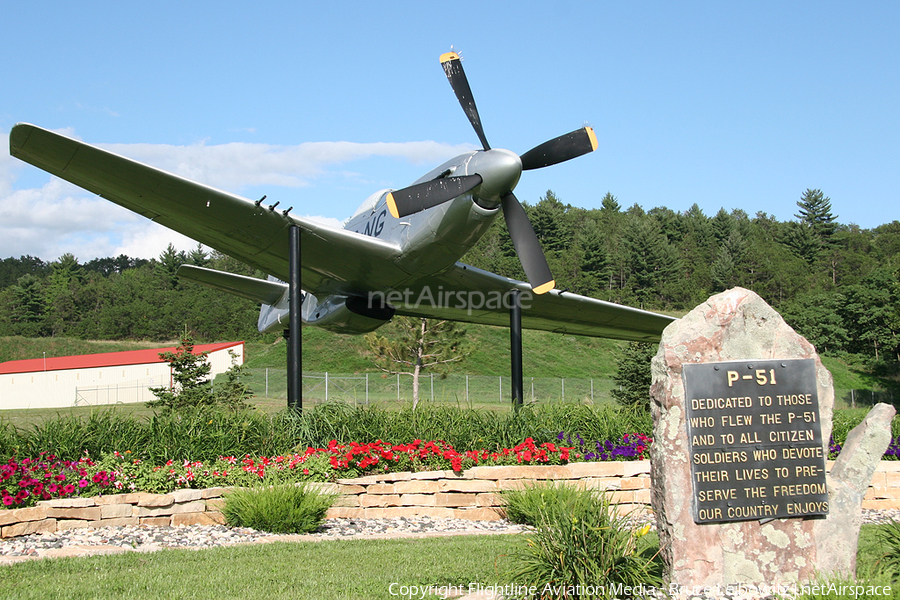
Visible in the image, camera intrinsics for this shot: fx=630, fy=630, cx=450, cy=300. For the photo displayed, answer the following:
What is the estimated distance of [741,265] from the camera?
245ft

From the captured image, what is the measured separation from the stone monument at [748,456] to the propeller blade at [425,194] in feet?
17.8

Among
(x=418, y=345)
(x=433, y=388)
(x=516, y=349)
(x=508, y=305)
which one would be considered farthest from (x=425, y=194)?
(x=433, y=388)

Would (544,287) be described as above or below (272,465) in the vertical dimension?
above

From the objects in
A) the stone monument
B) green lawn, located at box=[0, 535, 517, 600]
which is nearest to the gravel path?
green lawn, located at box=[0, 535, 517, 600]

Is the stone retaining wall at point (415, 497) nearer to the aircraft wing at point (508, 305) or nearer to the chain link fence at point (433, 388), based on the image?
the aircraft wing at point (508, 305)

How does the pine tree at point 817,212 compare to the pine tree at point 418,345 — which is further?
the pine tree at point 817,212

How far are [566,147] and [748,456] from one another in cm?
680

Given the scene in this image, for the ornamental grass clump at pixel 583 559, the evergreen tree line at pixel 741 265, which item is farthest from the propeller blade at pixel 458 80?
the evergreen tree line at pixel 741 265

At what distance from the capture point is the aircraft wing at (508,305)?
13922 millimetres

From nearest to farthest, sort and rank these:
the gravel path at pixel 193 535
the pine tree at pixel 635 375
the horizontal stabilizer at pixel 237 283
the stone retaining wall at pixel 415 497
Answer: the gravel path at pixel 193 535, the stone retaining wall at pixel 415 497, the horizontal stabilizer at pixel 237 283, the pine tree at pixel 635 375

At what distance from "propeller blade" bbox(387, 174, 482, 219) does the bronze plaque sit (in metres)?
5.68

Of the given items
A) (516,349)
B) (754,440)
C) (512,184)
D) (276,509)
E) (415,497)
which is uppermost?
(512,184)

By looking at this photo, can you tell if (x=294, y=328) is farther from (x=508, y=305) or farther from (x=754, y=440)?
(x=754, y=440)

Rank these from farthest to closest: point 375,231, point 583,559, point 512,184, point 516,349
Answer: point 516,349 < point 375,231 < point 512,184 < point 583,559
